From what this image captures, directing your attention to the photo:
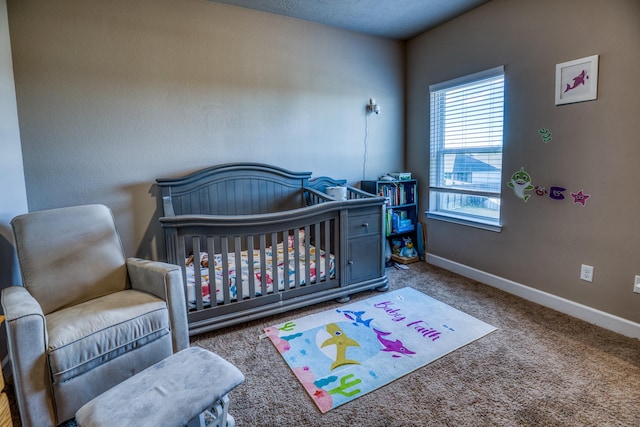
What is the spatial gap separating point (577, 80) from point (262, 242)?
2469 mm

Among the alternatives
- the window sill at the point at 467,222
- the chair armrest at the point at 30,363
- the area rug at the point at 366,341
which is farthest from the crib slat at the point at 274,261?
the window sill at the point at 467,222

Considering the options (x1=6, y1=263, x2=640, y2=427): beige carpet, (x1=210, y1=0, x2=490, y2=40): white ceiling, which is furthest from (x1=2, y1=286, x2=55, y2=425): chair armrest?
(x1=210, y1=0, x2=490, y2=40): white ceiling

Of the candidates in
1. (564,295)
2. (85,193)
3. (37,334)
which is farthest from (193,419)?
(564,295)

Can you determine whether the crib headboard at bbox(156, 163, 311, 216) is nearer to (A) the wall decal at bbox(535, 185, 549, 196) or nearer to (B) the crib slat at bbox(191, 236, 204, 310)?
(B) the crib slat at bbox(191, 236, 204, 310)

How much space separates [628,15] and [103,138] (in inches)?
146

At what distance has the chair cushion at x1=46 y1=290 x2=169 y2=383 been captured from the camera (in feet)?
4.55

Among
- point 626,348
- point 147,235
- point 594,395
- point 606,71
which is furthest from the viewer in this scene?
point 147,235

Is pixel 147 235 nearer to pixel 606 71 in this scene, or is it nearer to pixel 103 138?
pixel 103 138

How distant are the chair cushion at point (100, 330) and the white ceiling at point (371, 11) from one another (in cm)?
256

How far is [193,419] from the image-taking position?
1169mm

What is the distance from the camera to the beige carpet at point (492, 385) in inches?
59.5

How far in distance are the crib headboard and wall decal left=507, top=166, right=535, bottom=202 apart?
184cm

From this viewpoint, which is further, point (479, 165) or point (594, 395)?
point (479, 165)

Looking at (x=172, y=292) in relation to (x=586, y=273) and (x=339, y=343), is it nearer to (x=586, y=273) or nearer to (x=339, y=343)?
(x=339, y=343)
